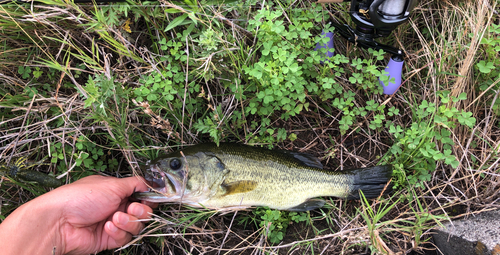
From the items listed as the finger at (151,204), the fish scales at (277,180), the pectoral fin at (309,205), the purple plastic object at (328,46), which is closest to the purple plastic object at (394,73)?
the purple plastic object at (328,46)

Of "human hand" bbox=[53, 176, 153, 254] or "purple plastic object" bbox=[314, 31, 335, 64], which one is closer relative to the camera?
"human hand" bbox=[53, 176, 153, 254]

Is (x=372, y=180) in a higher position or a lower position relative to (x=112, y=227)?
lower

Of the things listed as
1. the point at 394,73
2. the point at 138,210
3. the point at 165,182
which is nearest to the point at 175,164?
the point at 165,182

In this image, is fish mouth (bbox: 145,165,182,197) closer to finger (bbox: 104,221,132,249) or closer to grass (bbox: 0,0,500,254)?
grass (bbox: 0,0,500,254)

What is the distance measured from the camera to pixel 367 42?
3.18 metres

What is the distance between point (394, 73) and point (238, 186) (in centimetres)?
208

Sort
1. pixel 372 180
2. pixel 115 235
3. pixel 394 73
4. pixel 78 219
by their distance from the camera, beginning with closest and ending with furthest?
pixel 78 219 < pixel 115 235 < pixel 372 180 < pixel 394 73

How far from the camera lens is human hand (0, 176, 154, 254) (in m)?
2.58

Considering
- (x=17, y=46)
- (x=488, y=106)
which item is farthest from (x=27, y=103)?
(x=488, y=106)

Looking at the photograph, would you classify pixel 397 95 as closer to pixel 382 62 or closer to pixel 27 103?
pixel 382 62

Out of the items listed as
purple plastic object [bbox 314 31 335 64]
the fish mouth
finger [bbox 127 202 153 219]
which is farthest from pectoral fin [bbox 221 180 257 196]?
purple plastic object [bbox 314 31 335 64]

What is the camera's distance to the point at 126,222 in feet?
9.24

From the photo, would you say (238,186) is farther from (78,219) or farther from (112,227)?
(78,219)

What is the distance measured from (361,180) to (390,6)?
175 cm
